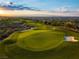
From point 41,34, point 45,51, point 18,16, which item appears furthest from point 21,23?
point 45,51

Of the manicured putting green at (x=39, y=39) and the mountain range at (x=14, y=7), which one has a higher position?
the mountain range at (x=14, y=7)

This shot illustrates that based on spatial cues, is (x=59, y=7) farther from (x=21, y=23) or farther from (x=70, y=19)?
(x=21, y=23)

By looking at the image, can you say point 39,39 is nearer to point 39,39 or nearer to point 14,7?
point 39,39

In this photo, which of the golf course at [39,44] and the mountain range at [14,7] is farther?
the mountain range at [14,7]

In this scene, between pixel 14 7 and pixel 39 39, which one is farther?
pixel 14 7

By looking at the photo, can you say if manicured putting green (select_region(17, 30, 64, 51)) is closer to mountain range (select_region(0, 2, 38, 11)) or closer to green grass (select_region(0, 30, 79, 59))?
green grass (select_region(0, 30, 79, 59))

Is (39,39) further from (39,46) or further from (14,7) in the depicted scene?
(14,7)

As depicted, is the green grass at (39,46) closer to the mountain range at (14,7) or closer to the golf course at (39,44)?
the golf course at (39,44)

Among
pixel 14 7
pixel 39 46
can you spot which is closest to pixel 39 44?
pixel 39 46

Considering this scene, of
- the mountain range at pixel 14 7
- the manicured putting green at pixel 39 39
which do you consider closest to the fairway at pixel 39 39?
the manicured putting green at pixel 39 39

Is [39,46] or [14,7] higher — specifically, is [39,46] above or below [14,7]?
below
